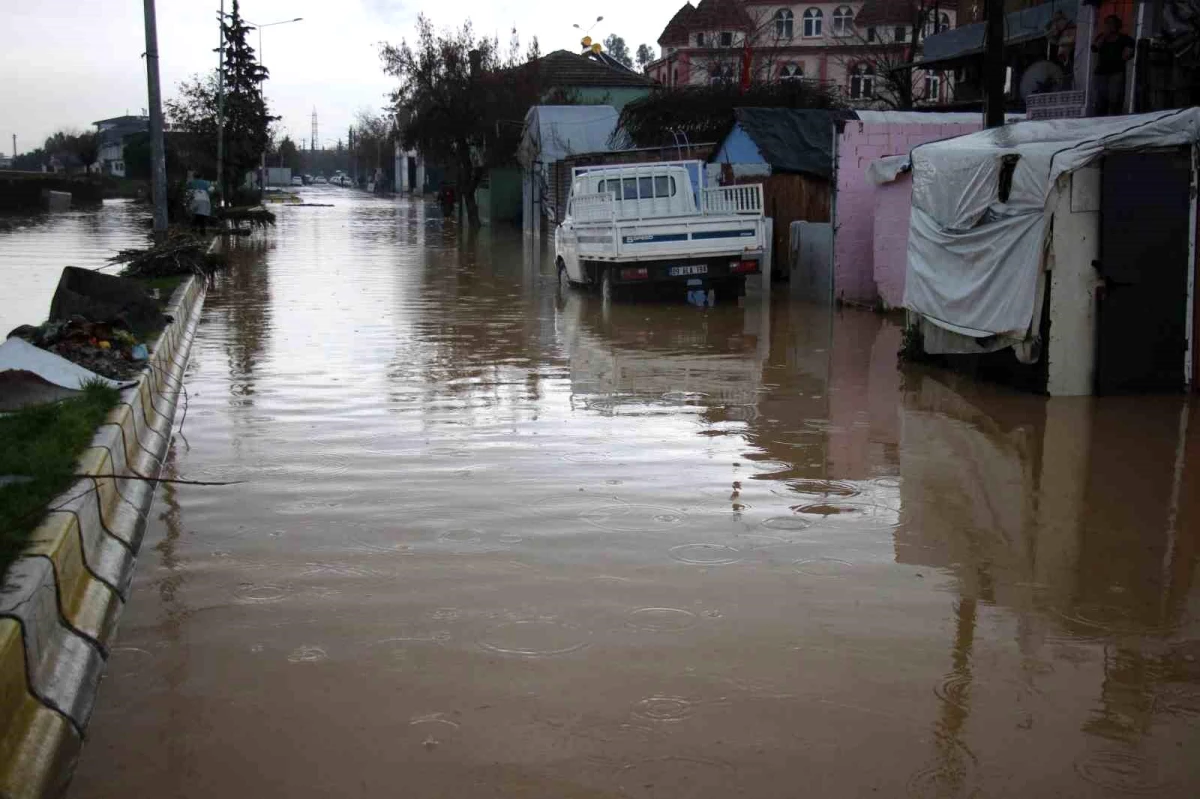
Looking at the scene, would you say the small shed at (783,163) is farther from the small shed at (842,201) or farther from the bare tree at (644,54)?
the bare tree at (644,54)

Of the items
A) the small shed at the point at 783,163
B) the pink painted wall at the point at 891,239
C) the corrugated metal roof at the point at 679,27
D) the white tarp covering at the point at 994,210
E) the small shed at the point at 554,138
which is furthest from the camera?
the corrugated metal roof at the point at 679,27

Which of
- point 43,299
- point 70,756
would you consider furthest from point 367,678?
point 43,299

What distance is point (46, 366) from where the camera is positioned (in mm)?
8875

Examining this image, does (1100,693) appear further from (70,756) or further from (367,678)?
(70,756)

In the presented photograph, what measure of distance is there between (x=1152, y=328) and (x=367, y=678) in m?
8.43

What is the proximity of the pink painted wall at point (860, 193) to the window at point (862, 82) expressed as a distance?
28572 mm

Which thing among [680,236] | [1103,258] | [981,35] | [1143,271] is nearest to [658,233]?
[680,236]

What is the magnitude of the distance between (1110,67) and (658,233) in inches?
259

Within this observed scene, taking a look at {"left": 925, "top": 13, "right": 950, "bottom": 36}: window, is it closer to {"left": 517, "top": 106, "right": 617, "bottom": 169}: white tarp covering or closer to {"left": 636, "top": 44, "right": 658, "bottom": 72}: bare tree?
{"left": 517, "top": 106, "right": 617, "bottom": 169}: white tarp covering

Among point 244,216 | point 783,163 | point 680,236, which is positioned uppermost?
point 783,163

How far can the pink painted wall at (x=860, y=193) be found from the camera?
1895cm

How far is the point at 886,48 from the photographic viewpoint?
50.6 meters

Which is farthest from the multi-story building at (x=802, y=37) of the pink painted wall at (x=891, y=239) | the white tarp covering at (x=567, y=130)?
the pink painted wall at (x=891, y=239)

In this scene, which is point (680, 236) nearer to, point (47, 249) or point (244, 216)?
point (47, 249)
